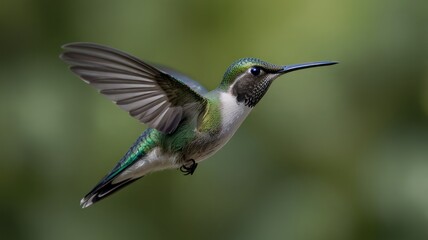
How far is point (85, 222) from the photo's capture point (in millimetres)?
3369

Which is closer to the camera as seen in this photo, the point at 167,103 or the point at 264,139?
the point at 167,103

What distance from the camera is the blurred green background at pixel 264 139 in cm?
318

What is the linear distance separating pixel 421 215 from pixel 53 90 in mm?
1673

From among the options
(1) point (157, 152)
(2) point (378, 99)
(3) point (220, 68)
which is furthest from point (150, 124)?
(2) point (378, 99)

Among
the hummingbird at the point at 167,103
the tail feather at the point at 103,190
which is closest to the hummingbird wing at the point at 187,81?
the hummingbird at the point at 167,103

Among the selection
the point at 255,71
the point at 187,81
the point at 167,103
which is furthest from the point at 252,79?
the point at 187,81

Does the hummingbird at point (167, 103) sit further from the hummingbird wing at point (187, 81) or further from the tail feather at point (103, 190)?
the hummingbird wing at point (187, 81)

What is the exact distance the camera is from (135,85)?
140 centimetres

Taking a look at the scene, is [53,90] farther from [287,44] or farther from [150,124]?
[150,124]

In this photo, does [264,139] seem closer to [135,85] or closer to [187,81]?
[187,81]

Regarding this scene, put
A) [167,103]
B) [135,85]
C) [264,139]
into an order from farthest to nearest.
A: [264,139], [167,103], [135,85]

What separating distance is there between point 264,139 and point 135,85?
6.01 feet

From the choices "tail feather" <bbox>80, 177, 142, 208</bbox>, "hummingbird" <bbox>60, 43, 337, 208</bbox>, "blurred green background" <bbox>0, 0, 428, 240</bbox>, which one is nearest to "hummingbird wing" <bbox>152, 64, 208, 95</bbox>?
"hummingbird" <bbox>60, 43, 337, 208</bbox>

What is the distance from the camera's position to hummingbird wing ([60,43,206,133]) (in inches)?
48.9
